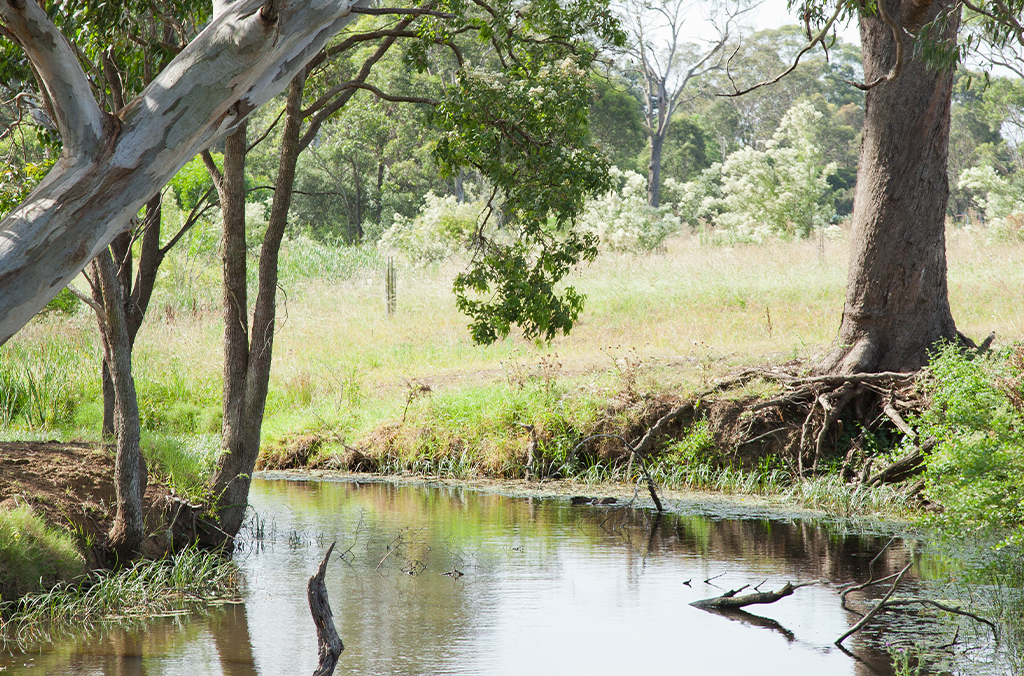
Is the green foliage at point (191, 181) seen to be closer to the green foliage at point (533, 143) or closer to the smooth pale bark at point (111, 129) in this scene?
the green foliage at point (533, 143)

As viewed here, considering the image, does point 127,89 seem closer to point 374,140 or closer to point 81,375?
point 81,375

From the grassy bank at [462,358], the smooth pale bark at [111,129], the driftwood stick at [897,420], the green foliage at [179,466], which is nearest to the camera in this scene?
the smooth pale bark at [111,129]

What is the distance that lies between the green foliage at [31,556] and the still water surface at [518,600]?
Answer: 60 centimetres

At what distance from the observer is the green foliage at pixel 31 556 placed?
19.8ft

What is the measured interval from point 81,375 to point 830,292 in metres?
12.1

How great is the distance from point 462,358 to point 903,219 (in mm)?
7655

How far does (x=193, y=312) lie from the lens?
19.2 meters

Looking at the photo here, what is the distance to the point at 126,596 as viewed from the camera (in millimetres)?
6418

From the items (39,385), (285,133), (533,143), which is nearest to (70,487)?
(285,133)

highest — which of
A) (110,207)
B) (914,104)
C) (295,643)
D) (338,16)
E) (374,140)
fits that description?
(374,140)

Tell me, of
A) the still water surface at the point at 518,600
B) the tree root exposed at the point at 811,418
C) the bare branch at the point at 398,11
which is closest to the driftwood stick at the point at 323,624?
the still water surface at the point at 518,600

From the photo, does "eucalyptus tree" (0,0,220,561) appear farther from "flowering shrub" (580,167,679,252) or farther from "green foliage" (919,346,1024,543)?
"flowering shrub" (580,167,679,252)

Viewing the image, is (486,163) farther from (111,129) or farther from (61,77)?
(61,77)

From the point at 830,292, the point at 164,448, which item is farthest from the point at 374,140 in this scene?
the point at 164,448
